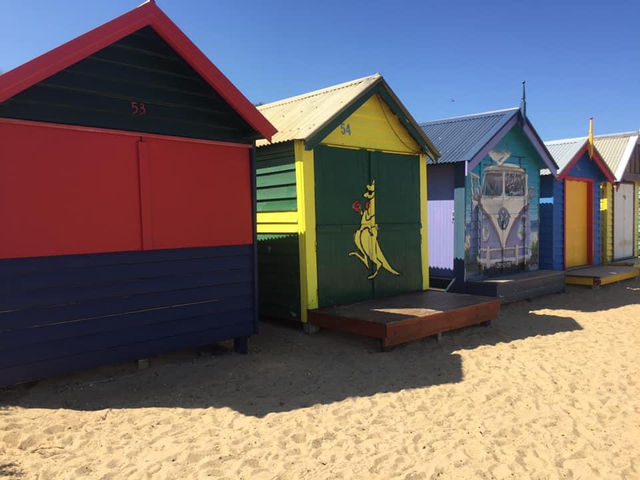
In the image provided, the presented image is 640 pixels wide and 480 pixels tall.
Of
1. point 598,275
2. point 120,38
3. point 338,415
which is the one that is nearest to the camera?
point 338,415

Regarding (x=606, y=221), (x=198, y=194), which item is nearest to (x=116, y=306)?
(x=198, y=194)

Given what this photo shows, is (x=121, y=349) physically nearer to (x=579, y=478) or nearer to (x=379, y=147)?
(x=579, y=478)

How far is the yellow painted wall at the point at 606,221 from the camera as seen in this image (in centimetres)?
1512

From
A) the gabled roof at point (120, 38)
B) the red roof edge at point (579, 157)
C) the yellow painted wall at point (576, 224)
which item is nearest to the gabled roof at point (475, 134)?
the red roof edge at point (579, 157)

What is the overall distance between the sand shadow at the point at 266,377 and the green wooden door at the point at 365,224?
958 mm

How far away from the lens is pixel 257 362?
6.20 metres

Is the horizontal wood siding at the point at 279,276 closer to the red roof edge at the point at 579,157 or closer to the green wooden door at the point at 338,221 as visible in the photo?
the green wooden door at the point at 338,221

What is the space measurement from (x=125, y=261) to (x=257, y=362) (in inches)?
78.4

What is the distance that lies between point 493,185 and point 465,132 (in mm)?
1228

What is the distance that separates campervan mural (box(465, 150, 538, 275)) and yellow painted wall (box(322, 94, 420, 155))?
2.11 metres

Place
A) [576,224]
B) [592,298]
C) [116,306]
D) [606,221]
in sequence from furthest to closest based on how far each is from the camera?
1. [606,221]
2. [576,224]
3. [592,298]
4. [116,306]

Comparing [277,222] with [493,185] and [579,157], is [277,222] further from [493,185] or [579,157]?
[579,157]

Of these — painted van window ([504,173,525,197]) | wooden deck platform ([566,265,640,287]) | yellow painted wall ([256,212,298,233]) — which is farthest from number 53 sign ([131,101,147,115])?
wooden deck platform ([566,265,640,287])

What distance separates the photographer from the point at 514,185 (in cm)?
1109
